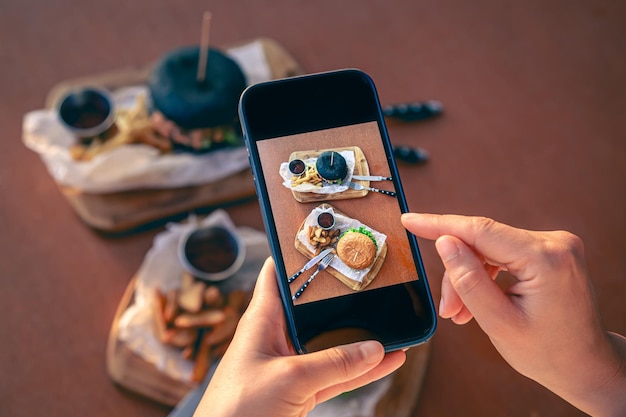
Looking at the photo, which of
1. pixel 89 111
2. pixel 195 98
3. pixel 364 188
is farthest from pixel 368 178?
pixel 89 111

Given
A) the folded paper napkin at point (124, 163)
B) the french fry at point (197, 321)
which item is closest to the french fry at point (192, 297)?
the french fry at point (197, 321)

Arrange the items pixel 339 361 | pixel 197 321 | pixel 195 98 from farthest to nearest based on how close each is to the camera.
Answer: pixel 195 98 < pixel 197 321 < pixel 339 361

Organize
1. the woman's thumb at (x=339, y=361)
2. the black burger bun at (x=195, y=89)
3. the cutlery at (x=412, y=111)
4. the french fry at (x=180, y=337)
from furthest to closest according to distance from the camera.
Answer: the cutlery at (x=412, y=111), the black burger bun at (x=195, y=89), the french fry at (x=180, y=337), the woman's thumb at (x=339, y=361)

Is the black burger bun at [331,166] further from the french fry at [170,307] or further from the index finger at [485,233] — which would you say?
the french fry at [170,307]

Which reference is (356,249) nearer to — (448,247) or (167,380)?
(448,247)

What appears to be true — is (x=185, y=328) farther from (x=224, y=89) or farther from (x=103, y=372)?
(x=224, y=89)

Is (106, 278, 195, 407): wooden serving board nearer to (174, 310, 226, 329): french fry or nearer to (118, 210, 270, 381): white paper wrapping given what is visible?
(118, 210, 270, 381): white paper wrapping
